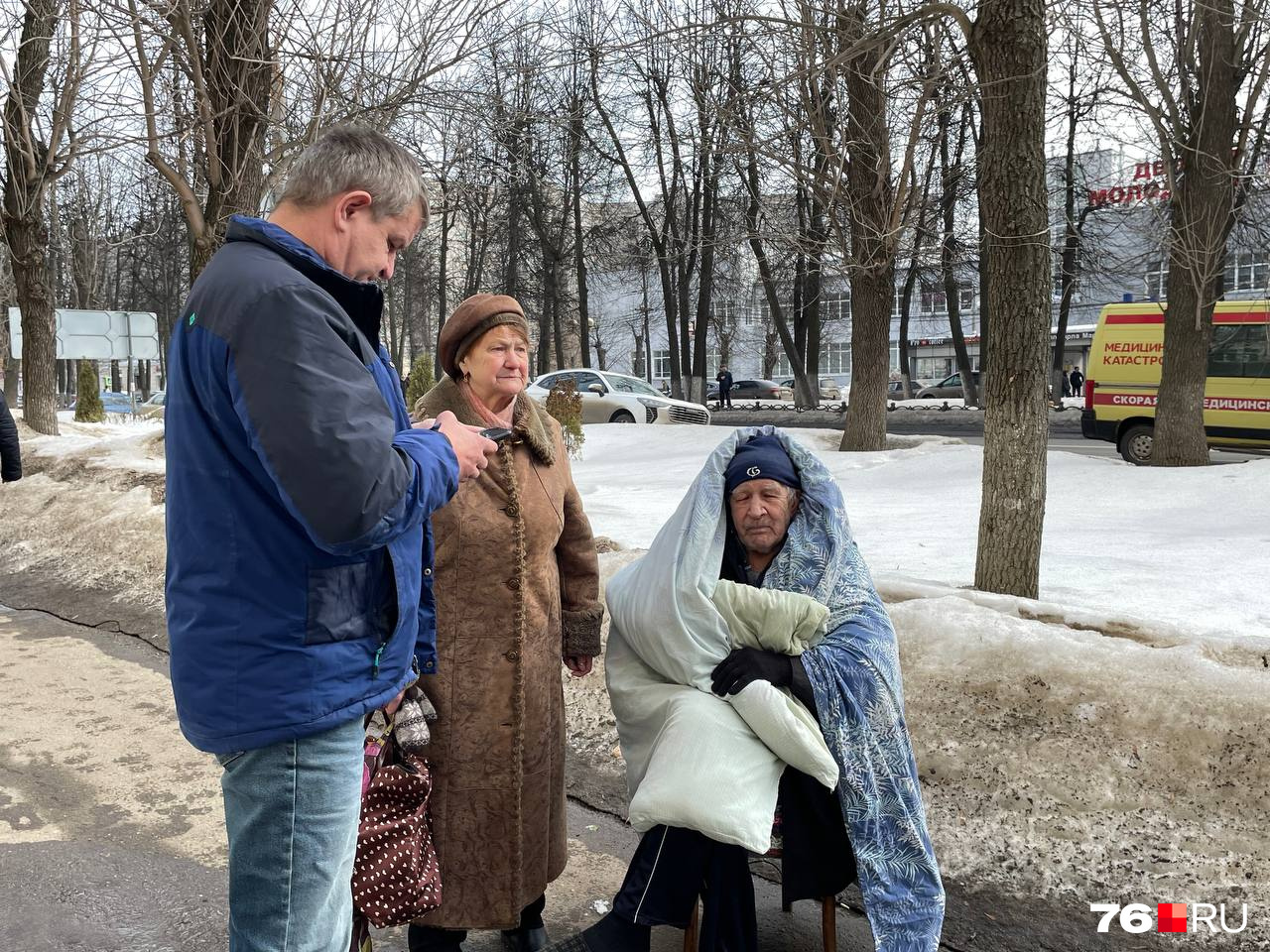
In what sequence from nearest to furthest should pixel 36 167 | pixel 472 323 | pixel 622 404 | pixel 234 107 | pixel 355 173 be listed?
pixel 355 173, pixel 472 323, pixel 234 107, pixel 36 167, pixel 622 404

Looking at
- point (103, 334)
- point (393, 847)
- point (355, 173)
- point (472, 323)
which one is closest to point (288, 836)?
point (393, 847)

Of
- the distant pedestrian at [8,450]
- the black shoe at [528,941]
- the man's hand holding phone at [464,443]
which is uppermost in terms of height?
the man's hand holding phone at [464,443]

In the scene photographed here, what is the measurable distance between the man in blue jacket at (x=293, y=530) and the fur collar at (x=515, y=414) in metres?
1.13

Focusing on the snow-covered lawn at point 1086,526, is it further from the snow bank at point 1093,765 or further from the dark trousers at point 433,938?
the dark trousers at point 433,938

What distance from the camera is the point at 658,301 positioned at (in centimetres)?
4594

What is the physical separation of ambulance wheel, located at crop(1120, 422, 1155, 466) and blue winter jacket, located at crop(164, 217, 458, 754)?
586 inches

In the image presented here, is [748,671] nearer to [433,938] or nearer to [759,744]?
[759,744]

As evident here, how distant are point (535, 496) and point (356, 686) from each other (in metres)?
1.24

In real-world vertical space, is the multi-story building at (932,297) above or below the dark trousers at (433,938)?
above

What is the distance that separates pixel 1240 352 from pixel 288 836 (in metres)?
16.1

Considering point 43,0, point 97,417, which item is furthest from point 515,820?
point 97,417

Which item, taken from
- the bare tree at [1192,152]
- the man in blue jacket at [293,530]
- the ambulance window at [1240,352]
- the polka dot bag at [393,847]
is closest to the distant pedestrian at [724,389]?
the ambulance window at [1240,352]

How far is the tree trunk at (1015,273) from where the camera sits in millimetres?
5141

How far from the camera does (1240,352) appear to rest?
588 inches
